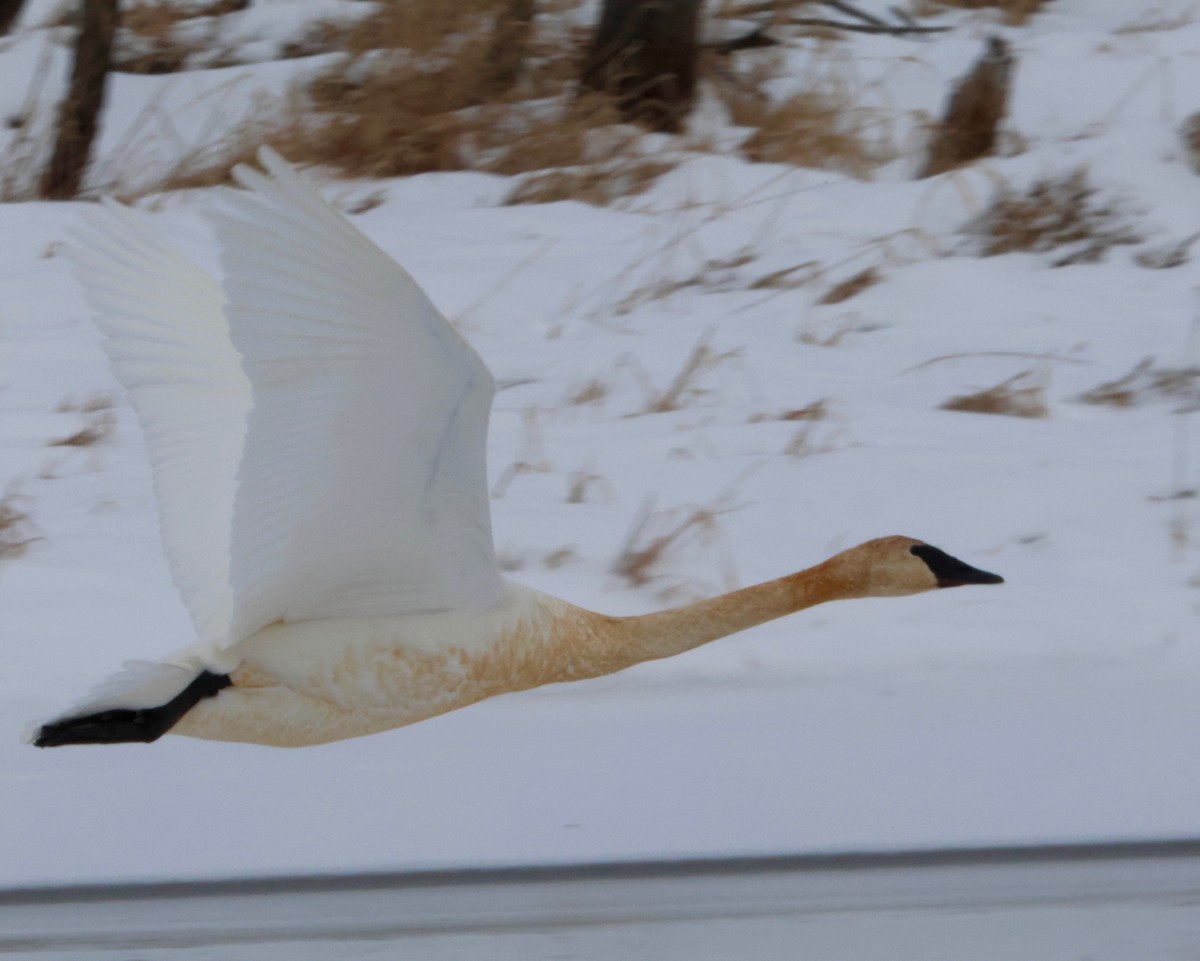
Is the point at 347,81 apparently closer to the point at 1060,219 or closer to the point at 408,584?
the point at 1060,219

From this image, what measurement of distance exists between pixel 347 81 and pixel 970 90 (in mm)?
2665

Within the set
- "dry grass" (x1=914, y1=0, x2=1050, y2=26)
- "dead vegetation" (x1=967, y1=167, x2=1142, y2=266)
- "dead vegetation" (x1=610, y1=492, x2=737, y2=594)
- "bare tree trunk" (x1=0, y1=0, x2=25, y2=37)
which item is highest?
"dead vegetation" (x1=610, y1=492, x2=737, y2=594)

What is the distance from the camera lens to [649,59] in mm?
8117

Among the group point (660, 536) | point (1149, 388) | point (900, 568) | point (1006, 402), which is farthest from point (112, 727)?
point (1149, 388)

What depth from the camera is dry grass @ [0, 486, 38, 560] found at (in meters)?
4.43

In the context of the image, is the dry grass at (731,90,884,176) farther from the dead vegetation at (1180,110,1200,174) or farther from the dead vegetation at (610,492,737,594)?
the dead vegetation at (610,492,737,594)

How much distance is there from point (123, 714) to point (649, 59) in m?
5.82

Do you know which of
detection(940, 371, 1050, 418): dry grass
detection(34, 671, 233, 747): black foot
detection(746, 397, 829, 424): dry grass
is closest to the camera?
detection(34, 671, 233, 747): black foot

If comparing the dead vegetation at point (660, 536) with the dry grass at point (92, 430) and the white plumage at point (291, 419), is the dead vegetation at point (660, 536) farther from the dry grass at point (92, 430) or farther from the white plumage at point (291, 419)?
the dry grass at point (92, 430)

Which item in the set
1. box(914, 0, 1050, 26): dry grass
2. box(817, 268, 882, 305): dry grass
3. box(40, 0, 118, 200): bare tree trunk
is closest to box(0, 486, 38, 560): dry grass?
box(817, 268, 882, 305): dry grass

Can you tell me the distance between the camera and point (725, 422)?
18.1ft

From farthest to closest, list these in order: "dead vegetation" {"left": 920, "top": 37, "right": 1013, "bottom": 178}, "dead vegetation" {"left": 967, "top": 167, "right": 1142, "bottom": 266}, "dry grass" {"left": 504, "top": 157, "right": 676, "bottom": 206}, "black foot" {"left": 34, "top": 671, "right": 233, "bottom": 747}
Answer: "dead vegetation" {"left": 920, "top": 37, "right": 1013, "bottom": 178}, "dry grass" {"left": 504, "top": 157, "right": 676, "bottom": 206}, "dead vegetation" {"left": 967, "top": 167, "right": 1142, "bottom": 266}, "black foot" {"left": 34, "top": 671, "right": 233, "bottom": 747}

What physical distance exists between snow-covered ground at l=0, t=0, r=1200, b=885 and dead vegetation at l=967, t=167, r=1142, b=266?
0.08 m

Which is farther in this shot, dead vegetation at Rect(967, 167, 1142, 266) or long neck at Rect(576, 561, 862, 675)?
dead vegetation at Rect(967, 167, 1142, 266)
